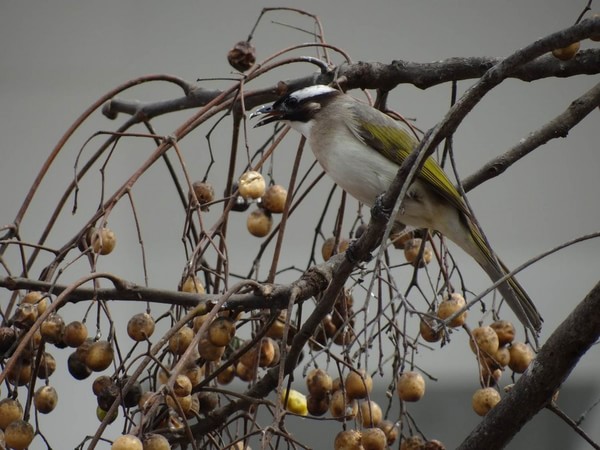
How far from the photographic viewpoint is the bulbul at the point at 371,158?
8.93ft

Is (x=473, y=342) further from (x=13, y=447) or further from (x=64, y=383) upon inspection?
(x=64, y=383)

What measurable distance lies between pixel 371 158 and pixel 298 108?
257 mm

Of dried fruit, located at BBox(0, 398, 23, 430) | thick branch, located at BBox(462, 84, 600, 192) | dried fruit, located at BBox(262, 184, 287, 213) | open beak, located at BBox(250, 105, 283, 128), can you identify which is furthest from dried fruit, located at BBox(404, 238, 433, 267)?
dried fruit, located at BBox(0, 398, 23, 430)

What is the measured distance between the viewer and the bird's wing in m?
2.79

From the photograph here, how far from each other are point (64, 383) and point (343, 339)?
9.38ft

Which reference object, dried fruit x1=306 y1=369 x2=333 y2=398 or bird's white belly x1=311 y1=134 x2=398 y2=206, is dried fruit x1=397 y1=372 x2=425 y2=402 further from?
bird's white belly x1=311 y1=134 x2=398 y2=206

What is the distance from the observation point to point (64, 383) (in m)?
4.75

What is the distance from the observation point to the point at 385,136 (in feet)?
9.41

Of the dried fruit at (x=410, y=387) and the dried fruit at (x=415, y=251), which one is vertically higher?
the dried fruit at (x=415, y=251)

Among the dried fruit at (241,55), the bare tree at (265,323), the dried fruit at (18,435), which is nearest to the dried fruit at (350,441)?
the bare tree at (265,323)

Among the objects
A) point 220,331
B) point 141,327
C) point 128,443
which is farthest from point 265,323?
point 128,443

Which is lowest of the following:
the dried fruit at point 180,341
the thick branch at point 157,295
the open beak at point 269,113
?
the dried fruit at point 180,341

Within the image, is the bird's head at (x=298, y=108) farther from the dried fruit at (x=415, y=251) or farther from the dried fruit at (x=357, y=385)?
the dried fruit at (x=357, y=385)

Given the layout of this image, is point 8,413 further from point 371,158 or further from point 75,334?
point 371,158
